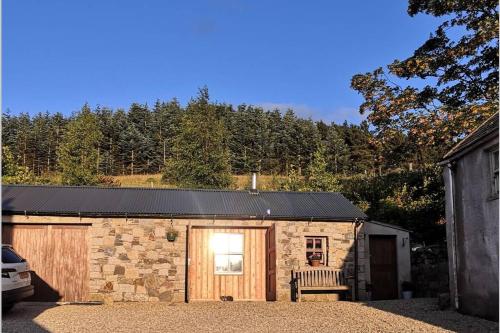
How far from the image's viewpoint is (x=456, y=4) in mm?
18453

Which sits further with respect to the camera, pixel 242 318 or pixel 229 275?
pixel 229 275

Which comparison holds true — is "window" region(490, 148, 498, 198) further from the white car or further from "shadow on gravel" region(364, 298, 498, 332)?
the white car

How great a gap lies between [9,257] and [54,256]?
417 cm

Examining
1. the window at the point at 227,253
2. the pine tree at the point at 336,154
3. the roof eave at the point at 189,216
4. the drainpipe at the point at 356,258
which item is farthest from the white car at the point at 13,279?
the pine tree at the point at 336,154

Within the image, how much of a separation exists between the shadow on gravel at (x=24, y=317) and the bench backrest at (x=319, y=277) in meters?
6.84

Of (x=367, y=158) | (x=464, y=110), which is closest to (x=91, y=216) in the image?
(x=464, y=110)

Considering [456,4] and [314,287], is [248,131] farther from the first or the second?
[314,287]

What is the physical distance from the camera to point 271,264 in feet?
49.7

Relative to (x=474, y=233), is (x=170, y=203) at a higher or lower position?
higher

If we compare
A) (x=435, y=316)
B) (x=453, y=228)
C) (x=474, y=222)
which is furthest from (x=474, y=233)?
(x=435, y=316)

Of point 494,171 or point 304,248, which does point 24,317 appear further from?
point 494,171

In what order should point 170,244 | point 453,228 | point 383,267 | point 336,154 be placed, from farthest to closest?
point 336,154 → point 383,267 → point 170,244 → point 453,228

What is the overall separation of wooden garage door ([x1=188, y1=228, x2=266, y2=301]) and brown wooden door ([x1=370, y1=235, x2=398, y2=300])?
390 cm

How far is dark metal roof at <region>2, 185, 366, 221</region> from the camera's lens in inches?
585
